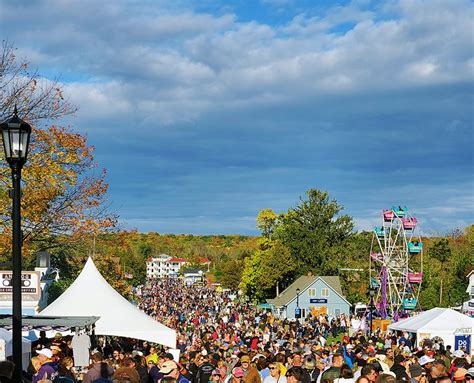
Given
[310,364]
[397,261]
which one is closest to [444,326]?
[310,364]

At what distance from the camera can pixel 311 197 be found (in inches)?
3780

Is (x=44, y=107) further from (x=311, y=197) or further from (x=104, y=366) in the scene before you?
(x=311, y=197)

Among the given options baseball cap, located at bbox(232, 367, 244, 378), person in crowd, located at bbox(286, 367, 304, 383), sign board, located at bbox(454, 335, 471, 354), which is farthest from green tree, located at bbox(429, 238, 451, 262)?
person in crowd, located at bbox(286, 367, 304, 383)

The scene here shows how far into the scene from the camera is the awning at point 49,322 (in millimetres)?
16500

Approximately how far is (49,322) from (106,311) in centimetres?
279

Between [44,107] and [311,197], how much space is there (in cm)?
7738

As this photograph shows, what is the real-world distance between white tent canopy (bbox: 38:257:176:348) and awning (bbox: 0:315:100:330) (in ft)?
3.96

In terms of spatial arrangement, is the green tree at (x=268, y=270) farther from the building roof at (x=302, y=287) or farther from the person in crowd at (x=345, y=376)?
the person in crowd at (x=345, y=376)

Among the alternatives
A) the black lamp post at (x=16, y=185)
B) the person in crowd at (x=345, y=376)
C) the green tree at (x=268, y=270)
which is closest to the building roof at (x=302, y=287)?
the green tree at (x=268, y=270)

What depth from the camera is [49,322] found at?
1720cm

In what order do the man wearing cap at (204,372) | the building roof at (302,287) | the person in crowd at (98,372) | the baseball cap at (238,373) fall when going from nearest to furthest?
the person in crowd at (98,372) < the baseball cap at (238,373) < the man wearing cap at (204,372) < the building roof at (302,287)

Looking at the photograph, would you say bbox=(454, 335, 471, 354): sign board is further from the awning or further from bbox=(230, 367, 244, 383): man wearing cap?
bbox=(230, 367, 244, 383): man wearing cap

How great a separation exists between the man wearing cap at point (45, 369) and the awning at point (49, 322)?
395 cm

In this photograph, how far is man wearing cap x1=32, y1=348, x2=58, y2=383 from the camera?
11.5 m
